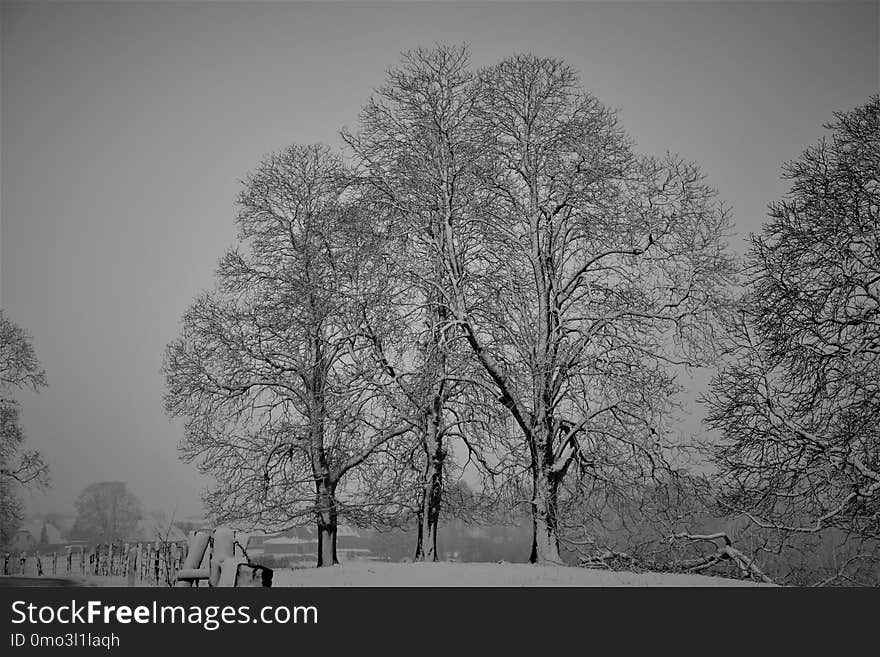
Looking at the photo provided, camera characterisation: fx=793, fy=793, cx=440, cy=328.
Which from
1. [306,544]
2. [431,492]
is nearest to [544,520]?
[431,492]

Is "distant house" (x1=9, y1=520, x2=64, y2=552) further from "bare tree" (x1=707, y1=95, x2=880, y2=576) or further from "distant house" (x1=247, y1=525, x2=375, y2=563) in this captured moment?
"bare tree" (x1=707, y1=95, x2=880, y2=576)

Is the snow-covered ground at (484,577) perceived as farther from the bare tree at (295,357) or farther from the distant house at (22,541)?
the distant house at (22,541)

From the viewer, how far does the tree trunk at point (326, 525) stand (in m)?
19.2

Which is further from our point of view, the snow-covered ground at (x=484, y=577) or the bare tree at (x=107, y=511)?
the bare tree at (x=107, y=511)

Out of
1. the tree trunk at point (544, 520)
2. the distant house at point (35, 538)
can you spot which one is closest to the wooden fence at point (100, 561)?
the distant house at point (35, 538)

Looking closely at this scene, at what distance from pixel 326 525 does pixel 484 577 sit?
6.88 metres

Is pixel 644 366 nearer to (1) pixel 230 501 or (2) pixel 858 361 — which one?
(2) pixel 858 361

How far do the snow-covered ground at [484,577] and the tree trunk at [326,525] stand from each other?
10.5 ft

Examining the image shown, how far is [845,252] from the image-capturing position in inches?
638

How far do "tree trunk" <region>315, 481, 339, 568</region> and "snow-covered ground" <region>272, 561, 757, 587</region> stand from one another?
3.19 metres

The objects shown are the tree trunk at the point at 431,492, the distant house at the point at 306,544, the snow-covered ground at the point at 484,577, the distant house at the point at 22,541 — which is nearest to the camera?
the snow-covered ground at the point at 484,577
